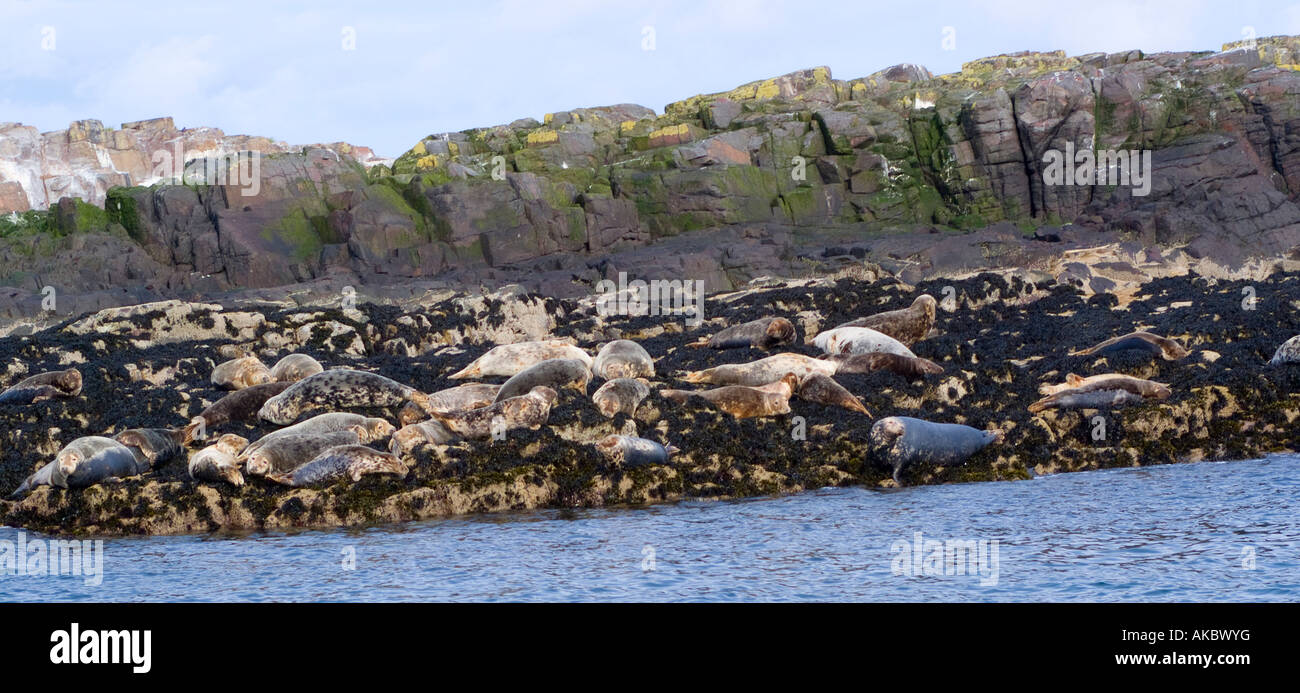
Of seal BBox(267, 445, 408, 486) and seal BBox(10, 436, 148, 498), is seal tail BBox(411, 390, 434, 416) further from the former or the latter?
seal BBox(10, 436, 148, 498)

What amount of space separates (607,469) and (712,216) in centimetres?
2376

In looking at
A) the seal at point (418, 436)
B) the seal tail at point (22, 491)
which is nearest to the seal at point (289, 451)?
the seal at point (418, 436)

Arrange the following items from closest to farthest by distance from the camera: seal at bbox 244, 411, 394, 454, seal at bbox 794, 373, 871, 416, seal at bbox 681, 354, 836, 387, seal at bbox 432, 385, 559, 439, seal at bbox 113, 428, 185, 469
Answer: seal at bbox 113, 428, 185, 469 < seal at bbox 244, 411, 394, 454 < seal at bbox 432, 385, 559, 439 < seal at bbox 794, 373, 871, 416 < seal at bbox 681, 354, 836, 387

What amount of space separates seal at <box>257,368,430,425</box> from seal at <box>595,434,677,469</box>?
2.43 meters

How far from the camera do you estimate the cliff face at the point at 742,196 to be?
97.8 feet

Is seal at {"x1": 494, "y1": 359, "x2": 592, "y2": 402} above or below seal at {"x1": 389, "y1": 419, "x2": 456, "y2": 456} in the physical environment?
above

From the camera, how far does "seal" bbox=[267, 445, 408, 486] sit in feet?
33.0

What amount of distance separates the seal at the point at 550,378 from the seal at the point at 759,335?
3266 mm

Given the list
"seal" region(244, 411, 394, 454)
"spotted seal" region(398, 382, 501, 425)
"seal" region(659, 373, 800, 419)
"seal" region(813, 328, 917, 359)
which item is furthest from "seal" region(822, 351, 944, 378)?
"seal" region(244, 411, 394, 454)

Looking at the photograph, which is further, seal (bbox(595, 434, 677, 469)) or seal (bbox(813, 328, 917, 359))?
seal (bbox(813, 328, 917, 359))

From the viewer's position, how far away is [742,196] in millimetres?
33938

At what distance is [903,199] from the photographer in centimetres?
3519
